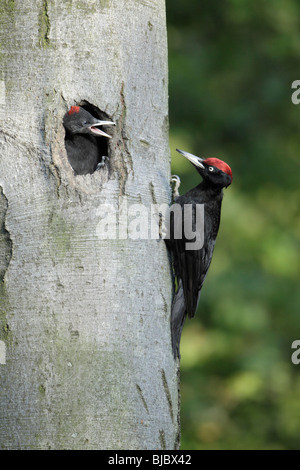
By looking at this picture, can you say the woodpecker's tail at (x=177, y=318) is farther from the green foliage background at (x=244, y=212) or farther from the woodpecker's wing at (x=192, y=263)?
the green foliage background at (x=244, y=212)

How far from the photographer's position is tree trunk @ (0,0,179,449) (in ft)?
9.59

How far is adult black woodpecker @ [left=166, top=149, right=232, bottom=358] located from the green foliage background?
2.86m

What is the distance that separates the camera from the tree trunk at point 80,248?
9.59ft

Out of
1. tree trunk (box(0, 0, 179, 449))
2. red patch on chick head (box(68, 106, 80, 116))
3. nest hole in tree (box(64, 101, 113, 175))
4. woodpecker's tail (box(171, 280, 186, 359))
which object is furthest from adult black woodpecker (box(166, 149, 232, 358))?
red patch on chick head (box(68, 106, 80, 116))

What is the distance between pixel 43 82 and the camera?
322 centimetres

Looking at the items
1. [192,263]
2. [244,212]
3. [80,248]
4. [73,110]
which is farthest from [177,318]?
[244,212]

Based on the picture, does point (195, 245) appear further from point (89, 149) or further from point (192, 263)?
point (89, 149)

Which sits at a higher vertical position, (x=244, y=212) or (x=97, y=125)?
(x=97, y=125)

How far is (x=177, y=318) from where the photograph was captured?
3523 mm

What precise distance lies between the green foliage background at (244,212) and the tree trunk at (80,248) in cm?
447

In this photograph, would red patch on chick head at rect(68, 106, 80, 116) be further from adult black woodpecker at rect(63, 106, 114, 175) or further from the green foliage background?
the green foliage background

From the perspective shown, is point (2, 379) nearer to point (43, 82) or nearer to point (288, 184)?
point (43, 82)

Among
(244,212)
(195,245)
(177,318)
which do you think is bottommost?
(177,318)

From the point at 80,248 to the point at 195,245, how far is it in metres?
1.53
